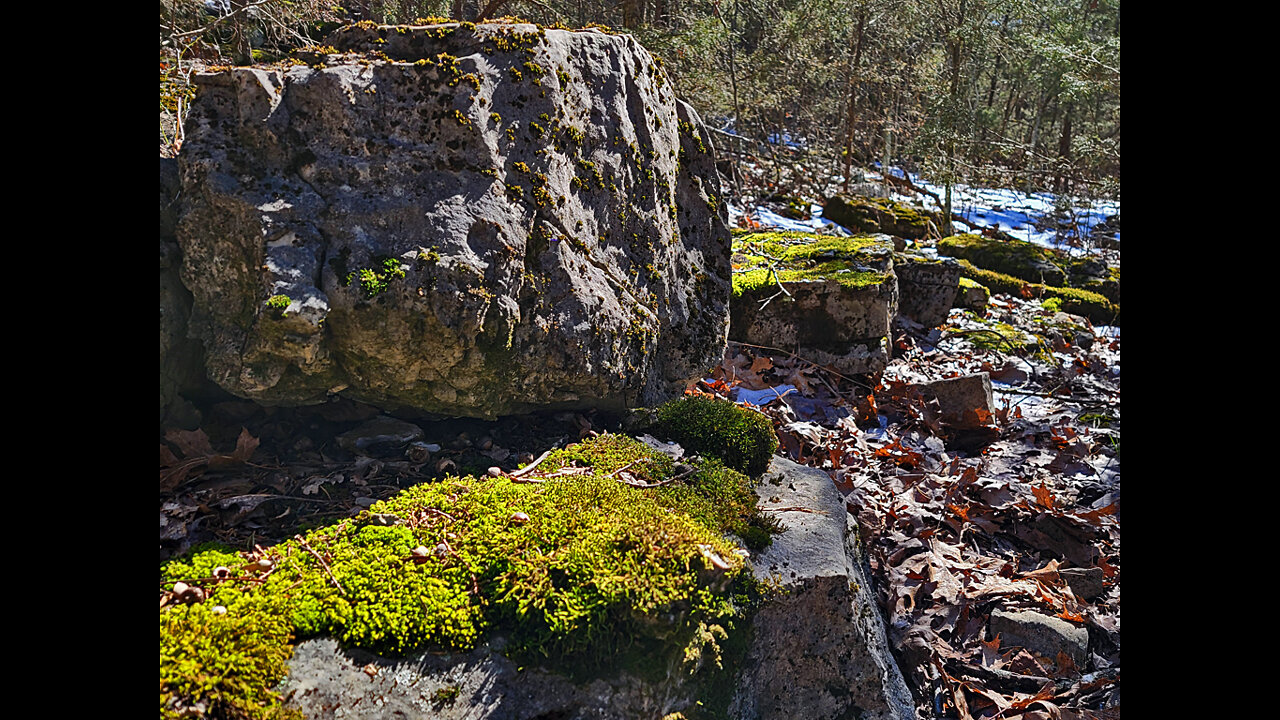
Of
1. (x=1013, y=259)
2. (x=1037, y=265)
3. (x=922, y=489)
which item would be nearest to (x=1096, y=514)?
(x=922, y=489)

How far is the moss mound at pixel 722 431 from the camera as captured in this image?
3.72 metres

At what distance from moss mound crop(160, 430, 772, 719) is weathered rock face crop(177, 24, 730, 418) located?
2.25ft

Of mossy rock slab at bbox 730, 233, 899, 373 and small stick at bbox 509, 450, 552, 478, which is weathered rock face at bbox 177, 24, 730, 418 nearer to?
small stick at bbox 509, 450, 552, 478

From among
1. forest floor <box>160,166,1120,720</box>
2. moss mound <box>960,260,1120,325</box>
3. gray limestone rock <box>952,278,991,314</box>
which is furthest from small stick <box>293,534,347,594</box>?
moss mound <box>960,260,1120,325</box>

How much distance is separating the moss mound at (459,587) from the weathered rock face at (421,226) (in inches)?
27.0

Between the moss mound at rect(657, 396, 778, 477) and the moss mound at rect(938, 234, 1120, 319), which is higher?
the moss mound at rect(938, 234, 1120, 319)

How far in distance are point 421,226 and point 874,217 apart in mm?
9526

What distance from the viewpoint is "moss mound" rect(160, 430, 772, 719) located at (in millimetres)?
2010

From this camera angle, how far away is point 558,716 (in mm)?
2262

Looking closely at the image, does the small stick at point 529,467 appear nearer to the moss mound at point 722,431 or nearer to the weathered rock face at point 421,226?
the weathered rock face at point 421,226

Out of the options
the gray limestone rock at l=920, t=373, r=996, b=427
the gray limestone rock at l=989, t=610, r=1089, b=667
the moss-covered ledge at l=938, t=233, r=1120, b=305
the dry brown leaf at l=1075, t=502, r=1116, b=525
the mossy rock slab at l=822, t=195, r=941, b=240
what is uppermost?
the mossy rock slab at l=822, t=195, r=941, b=240

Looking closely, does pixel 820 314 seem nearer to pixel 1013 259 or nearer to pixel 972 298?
pixel 972 298

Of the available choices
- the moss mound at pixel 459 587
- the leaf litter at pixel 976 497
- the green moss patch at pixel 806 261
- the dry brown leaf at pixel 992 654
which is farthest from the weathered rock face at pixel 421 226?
the green moss patch at pixel 806 261
